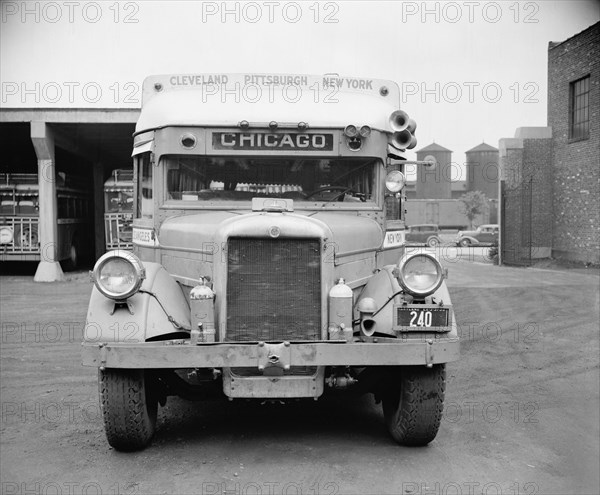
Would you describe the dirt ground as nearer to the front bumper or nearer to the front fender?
the front bumper

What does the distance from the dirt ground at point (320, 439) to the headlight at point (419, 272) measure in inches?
47.8

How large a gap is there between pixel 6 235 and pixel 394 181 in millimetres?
15716

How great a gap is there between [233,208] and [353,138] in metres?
1.17

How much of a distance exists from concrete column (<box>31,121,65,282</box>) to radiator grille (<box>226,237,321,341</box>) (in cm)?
1407

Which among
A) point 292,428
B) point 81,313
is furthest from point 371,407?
point 81,313

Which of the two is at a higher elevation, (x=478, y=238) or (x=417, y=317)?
(x=417, y=317)

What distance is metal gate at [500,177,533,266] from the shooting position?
24.1 meters

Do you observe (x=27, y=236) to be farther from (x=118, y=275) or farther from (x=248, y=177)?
(x=118, y=275)

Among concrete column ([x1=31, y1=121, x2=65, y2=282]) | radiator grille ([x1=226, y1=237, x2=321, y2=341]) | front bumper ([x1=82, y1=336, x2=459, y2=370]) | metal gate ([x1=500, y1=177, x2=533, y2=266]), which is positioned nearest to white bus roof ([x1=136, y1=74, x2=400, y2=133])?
radiator grille ([x1=226, y1=237, x2=321, y2=341])

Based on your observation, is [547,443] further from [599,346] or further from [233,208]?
[599,346]

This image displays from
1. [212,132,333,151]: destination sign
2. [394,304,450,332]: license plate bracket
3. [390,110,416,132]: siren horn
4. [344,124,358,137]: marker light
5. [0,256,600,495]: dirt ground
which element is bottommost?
[0,256,600,495]: dirt ground

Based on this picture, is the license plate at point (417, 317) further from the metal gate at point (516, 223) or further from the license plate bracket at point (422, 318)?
the metal gate at point (516, 223)

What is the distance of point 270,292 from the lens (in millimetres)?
5105

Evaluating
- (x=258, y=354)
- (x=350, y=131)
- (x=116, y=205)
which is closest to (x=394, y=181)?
(x=350, y=131)
